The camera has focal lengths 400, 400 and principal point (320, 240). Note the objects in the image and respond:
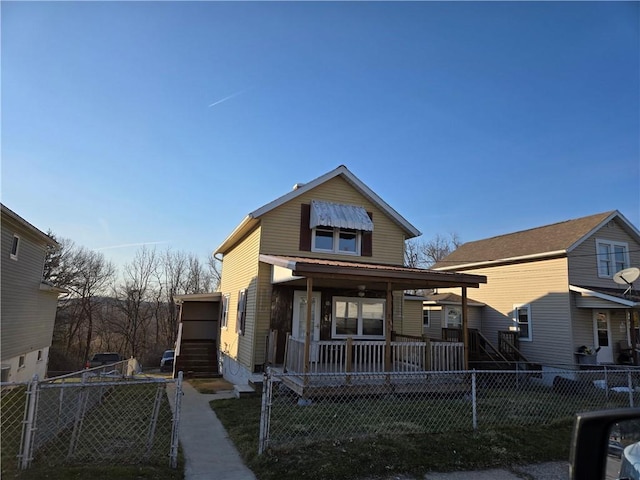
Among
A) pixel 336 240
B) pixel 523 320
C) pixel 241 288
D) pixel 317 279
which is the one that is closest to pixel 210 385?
pixel 241 288

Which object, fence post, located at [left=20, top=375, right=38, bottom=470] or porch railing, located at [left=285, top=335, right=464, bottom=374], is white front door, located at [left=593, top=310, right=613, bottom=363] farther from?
fence post, located at [left=20, top=375, right=38, bottom=470]

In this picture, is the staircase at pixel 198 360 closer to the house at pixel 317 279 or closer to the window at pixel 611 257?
the house at pixel 317 279

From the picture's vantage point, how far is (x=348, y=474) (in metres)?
5.04

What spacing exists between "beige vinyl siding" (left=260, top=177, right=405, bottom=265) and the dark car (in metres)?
11.4

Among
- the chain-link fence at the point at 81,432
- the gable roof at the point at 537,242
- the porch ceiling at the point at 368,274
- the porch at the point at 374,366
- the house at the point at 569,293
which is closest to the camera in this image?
the chain-link fence at the point at 81,432

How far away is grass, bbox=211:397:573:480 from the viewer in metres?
5.15

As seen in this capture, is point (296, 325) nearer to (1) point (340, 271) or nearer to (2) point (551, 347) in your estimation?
(1) point (340, 271)

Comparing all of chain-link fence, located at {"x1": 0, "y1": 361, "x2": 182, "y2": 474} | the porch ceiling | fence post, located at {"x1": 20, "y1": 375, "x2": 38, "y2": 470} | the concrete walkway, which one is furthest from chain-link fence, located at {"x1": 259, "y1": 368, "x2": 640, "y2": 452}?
fence post, located at {"x1": 20, "y1": 375, "x2": 38, "y2": 470}

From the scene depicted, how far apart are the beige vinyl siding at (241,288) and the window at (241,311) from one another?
217 millimetres

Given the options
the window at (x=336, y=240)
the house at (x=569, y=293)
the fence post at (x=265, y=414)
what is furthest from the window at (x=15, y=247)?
the house at (x=569, y=293)

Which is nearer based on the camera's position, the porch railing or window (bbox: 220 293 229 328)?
the porch railing

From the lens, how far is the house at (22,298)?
13516 mm

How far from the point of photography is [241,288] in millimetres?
15094

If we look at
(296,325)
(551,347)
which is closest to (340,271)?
(296,325)
